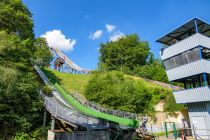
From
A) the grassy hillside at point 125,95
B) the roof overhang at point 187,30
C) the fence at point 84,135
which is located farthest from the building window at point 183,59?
the fence at point 84,135

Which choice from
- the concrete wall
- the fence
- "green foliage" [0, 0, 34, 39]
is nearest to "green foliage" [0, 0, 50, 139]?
the fence

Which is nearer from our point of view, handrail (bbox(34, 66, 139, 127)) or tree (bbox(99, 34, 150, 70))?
handrail (bbox(34, 66, 139, 127))

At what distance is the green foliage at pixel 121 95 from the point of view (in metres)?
24.6

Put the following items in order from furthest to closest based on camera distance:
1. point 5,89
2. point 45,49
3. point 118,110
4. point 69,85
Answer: point 45,49
point 69,85
point 118,110
point 5,89

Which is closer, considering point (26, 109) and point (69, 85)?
point (26, 109)

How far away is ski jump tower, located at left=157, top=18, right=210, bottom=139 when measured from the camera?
1756 cm

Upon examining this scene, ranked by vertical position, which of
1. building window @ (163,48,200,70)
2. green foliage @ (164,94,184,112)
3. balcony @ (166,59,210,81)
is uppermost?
building window @ (163,48,200,70)

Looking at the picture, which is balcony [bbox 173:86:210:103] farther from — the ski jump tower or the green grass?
the green grass

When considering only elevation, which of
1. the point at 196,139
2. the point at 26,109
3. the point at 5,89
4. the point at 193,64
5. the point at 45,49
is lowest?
the point at 196,139

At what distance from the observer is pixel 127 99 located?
80.9 feet

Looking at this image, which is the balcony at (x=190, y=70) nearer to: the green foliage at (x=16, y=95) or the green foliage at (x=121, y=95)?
the green foliage at (x=121, y=95)

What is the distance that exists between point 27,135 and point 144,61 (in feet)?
147

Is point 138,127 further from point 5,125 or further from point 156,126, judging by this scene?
point 5,125

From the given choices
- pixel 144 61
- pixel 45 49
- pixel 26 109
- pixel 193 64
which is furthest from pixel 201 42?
pixel 45 49
